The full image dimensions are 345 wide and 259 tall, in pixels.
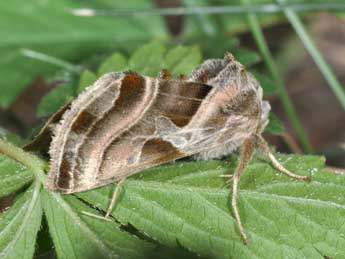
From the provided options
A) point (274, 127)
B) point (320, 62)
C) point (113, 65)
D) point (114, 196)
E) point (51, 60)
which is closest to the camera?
point (114, 196)

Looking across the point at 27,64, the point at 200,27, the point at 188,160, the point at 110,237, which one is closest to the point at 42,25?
the point at 27,64

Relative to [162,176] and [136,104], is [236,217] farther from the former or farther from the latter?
[136,104]

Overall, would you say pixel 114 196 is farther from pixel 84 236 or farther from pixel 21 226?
pixel 21 226

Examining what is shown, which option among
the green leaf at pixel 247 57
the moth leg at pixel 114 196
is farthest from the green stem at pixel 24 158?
the green leaf at pixel 247 57

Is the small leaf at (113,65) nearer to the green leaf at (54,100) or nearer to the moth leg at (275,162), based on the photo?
the green leaf at (54,100)

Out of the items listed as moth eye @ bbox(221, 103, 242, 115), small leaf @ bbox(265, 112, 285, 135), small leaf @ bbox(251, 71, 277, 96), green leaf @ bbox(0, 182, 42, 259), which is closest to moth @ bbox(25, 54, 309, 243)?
moth eye @ bbox(221, 103, 242, 115)

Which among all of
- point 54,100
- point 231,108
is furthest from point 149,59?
point 231,108
